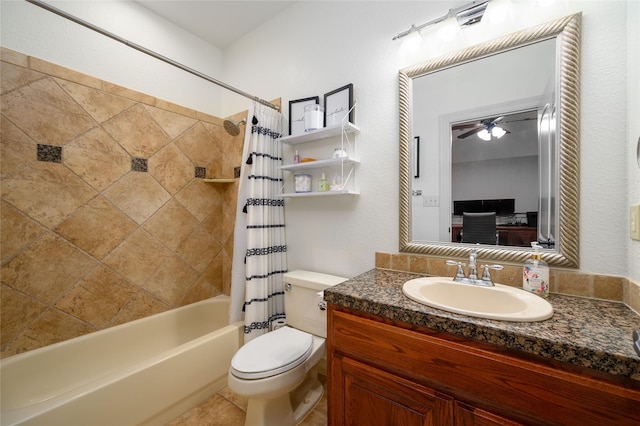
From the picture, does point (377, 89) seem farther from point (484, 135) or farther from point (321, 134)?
point (484, 135)

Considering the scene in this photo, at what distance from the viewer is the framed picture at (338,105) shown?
152cm

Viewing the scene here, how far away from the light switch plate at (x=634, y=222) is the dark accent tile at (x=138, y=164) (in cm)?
261

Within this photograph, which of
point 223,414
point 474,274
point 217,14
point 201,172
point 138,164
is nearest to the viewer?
point 474,274

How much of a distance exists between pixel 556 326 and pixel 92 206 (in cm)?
239

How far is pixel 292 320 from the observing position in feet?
5.23

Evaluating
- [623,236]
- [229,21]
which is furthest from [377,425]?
[229,21]

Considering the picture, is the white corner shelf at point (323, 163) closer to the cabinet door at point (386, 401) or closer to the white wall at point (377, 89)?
the white wall at point (377, 89)

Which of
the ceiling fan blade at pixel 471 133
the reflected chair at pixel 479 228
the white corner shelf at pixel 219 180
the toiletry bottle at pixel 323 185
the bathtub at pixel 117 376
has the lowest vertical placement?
the bathtub at pixel 117 376

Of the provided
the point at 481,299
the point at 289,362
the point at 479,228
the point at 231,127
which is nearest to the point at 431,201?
the point at 479,228

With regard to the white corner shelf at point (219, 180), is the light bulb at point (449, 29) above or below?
above

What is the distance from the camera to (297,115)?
1.78 m

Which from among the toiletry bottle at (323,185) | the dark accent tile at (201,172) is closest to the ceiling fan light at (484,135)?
the toiletry bottle at (323,185)

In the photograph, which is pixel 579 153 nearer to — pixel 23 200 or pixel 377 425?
pixel 377 425

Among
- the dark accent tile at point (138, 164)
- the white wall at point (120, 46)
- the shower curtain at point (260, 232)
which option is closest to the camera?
the white wall at point (120, 46)
